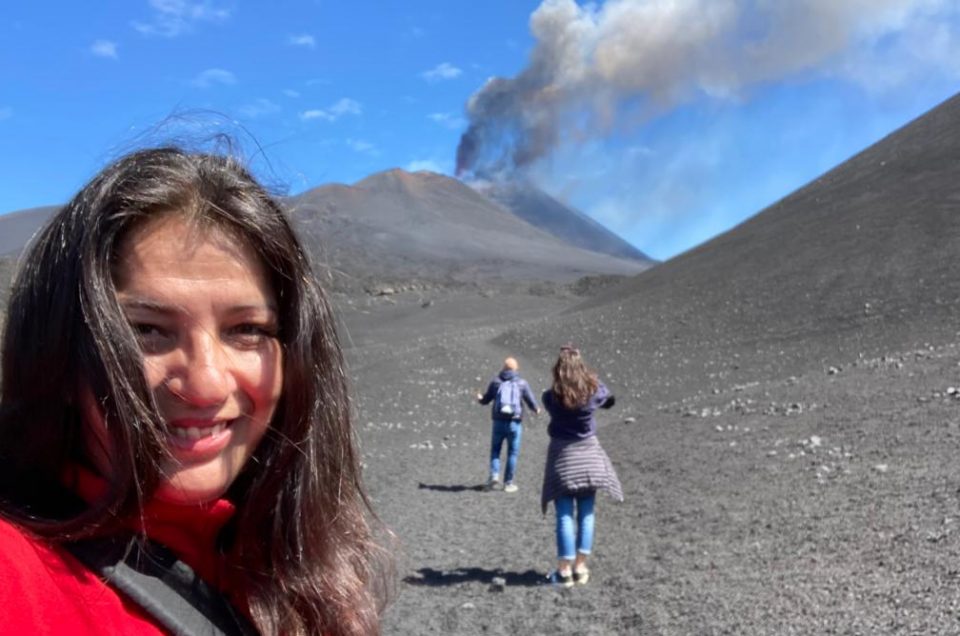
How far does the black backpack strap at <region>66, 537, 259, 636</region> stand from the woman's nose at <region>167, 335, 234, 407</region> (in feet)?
0.76

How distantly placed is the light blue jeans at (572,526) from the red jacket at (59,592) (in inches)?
266

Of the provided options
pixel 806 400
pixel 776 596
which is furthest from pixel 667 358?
pixel 776 596

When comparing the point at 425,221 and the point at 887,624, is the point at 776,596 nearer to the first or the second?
the point at 887,624

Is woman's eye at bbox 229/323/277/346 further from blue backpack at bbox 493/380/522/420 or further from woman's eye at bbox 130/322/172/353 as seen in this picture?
blue backpack at bbox 493/380/522/420

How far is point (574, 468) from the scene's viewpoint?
815 centimetres

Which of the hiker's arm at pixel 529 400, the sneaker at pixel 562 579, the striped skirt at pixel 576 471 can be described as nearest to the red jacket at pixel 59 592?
the striped skirt at pixel 576 471

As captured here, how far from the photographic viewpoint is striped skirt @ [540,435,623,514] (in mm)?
8102

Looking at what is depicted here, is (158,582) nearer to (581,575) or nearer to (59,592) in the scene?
(59,592)

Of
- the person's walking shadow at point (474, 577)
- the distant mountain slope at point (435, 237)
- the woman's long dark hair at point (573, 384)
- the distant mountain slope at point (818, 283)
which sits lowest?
the person's walking shadow at point (474, 577)

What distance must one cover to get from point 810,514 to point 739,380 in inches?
629

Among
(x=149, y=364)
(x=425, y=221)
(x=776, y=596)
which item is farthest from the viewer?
(x=425, y=221)

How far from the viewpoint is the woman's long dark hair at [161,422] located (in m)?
1.48

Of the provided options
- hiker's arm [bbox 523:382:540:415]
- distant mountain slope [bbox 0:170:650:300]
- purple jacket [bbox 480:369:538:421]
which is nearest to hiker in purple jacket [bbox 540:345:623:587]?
hiker's arm [bbox 523:382:540:415]

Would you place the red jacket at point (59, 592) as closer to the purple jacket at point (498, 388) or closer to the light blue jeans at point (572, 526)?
the light blue jeans at point (572, 526)
